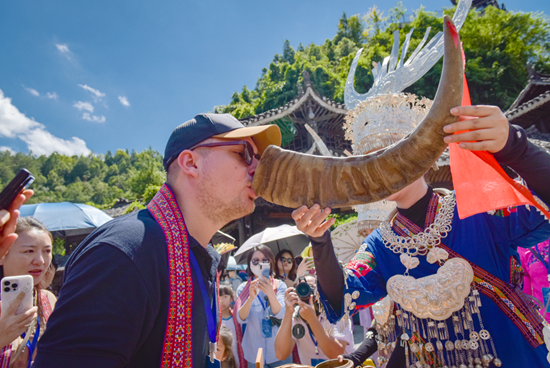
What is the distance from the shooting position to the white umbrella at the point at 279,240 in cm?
661

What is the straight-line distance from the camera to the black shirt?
0.83 metres

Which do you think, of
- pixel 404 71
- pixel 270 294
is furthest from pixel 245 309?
pixel 404 71

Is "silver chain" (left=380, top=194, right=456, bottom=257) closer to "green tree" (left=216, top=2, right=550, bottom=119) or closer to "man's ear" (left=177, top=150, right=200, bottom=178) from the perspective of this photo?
"man's ear" (left=177, top=150, right=200, bottom=178)

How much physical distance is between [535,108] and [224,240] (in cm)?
1446

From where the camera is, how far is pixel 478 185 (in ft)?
4.80

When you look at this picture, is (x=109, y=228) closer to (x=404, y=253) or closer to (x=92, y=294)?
(x=92, y=294)

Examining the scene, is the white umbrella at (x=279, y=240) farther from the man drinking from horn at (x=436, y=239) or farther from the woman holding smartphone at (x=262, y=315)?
the man drinking from horn at (x=436, y=239)

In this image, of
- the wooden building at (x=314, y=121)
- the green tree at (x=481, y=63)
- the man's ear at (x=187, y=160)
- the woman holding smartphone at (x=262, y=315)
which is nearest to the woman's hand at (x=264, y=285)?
the woman holding smartphone at (x=262, y=315)

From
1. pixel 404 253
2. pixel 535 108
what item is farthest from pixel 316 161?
pixel 535 108

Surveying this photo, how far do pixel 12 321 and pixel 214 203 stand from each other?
1.28 metres

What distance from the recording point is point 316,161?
1366mm

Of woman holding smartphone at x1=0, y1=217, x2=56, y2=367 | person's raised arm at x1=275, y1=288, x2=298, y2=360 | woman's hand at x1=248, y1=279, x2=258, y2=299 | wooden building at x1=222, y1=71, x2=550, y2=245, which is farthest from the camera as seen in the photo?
wooden building at x1=222, y1=71, x2=550, y2=245

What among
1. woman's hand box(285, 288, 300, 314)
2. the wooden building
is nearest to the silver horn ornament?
woman's hand box(285, 288, 300, 314)

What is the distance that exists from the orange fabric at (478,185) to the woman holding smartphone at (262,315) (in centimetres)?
219
